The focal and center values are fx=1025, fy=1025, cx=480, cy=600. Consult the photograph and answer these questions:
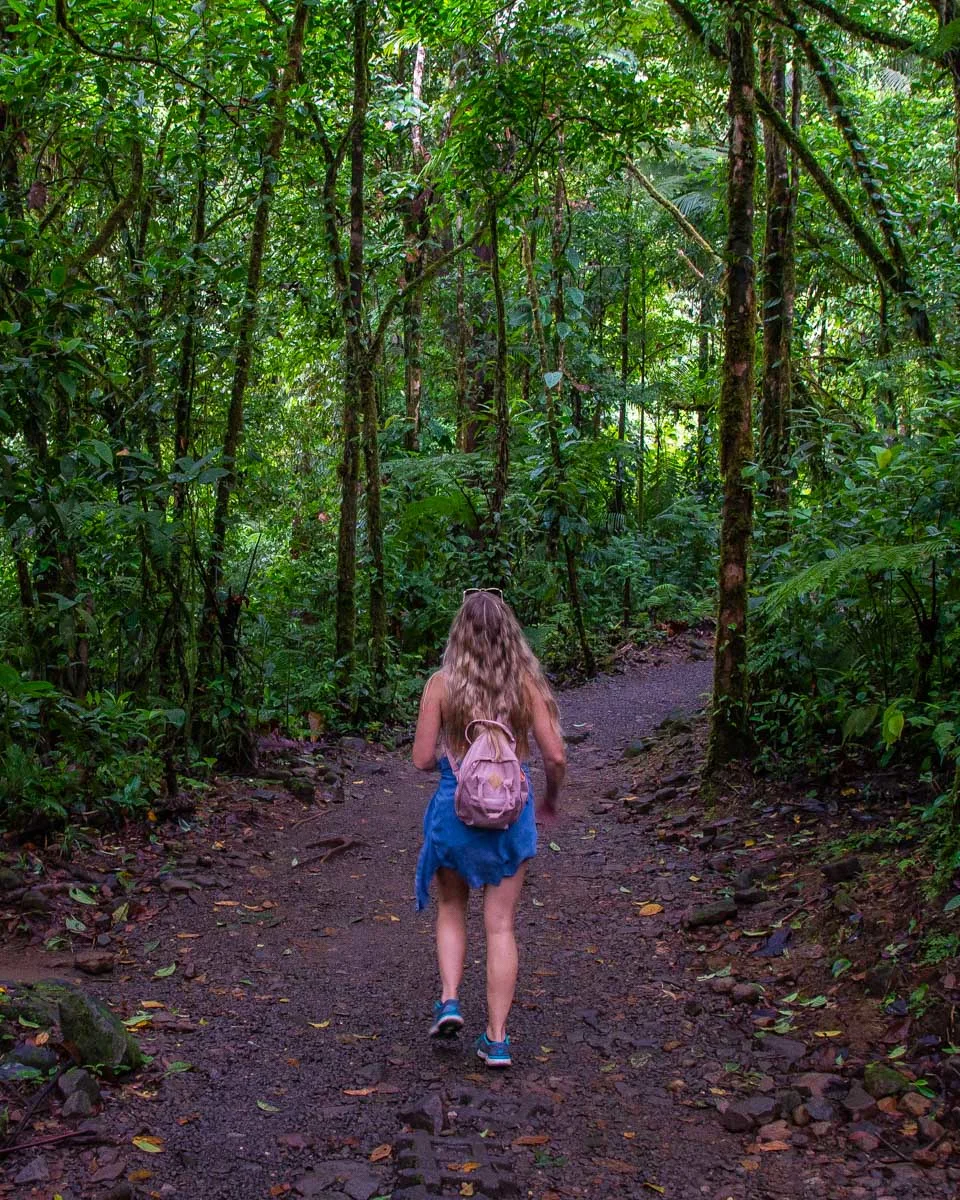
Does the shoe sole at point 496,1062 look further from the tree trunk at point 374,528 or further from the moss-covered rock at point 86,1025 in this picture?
the tree trunk at point 374,528

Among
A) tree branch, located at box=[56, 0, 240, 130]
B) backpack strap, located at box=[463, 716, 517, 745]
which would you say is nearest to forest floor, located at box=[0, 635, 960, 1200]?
backpack strap, located at box=[463, 716, 517, 745]

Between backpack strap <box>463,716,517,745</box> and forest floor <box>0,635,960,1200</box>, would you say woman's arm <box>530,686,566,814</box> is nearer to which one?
backpack strap <box>463,716,517,745</box>

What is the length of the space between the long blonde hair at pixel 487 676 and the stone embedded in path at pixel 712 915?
1738 mm

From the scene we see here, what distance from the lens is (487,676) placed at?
3887 mm

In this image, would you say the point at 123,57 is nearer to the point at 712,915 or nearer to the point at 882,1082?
the point at 712,915

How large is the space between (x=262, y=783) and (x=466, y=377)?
10.3 metres

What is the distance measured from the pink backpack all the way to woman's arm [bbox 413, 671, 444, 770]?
215 mm

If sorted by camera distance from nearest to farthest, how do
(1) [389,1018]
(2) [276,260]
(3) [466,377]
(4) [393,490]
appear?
(1) [389,1018] < (2) [276,260] < (4) [393,490] < (3) [466,377]

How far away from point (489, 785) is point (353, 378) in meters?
6.70

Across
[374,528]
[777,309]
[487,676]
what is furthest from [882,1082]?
[374,528]

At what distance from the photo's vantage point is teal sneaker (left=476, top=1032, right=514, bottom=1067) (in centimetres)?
369

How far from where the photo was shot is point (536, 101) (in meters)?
9.80

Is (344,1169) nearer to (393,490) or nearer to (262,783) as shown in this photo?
(262,783)

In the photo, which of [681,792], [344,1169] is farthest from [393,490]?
[344,1169]
